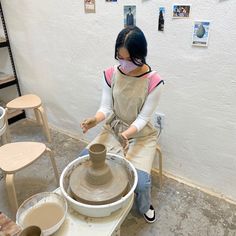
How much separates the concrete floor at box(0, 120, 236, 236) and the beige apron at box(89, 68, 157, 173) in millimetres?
423

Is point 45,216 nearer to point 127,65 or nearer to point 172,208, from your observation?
point 127,65

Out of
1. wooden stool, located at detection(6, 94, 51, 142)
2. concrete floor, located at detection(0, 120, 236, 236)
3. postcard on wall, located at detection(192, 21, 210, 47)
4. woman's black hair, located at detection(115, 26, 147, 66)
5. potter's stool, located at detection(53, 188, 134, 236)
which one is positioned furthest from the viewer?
wooden stool, located at detection(6, 94, 51, 142)

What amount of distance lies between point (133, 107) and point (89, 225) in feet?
2.11

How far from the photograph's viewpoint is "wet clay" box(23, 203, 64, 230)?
31.9 inches

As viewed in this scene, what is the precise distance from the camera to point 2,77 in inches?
89.1

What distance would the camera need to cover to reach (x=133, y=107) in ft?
4.13

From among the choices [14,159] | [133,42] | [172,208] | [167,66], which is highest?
[133,42]

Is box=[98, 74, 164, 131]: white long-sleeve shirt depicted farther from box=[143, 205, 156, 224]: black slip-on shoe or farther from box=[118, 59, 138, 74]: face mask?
box=[143, 205, 156, 224]: black slip-on shoe

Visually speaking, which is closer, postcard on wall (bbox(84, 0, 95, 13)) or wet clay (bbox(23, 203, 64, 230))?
wet clay (bbox(23, 203, 64, 230))

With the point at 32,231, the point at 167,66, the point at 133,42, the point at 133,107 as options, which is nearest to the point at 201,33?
the point at 167,66

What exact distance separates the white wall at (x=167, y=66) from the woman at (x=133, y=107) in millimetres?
237

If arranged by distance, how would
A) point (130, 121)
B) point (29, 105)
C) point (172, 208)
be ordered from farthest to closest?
point (29, 105) → point (172, 208) → point (130, 121)

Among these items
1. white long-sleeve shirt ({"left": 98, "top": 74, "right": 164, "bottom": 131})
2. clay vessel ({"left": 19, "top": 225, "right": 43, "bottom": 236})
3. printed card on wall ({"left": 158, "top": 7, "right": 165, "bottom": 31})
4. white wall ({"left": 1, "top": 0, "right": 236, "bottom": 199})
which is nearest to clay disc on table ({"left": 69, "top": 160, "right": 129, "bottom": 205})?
clay vessel ({"left": 19, "top": 225, "right": 43, "bottom": 236})

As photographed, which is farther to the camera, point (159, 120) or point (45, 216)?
point (159, 120)
